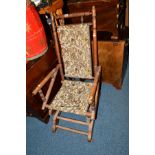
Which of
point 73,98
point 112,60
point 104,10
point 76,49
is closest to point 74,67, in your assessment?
point 76,49

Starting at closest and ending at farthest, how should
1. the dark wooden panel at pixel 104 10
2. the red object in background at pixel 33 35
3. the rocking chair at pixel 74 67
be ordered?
1. the red object in background at pixel 33 35
2. the rocking chair at pixel 74 67
3. the dark wooden panel at pixel 104 10

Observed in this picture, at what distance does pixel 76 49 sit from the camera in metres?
1.62

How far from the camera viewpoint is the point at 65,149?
5.37 ft

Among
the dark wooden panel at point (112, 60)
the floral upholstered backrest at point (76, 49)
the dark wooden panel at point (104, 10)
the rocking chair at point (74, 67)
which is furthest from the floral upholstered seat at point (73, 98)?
the dark wooden panel at point (104, 10)

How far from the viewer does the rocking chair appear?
148cm

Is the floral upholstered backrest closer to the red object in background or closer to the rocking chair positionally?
the rocking chair

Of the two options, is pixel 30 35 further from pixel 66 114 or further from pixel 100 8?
pixel 66 114

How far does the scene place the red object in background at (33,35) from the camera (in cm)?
137

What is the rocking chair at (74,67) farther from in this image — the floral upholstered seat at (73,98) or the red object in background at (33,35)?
the red object in background at (33,35)

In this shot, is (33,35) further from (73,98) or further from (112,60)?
(112,60)

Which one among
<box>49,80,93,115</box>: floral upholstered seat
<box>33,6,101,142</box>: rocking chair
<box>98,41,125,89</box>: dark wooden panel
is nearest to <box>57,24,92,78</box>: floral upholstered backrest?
<box>33,6,101,142</box>: rocking chair

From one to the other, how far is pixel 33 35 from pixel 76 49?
1.47 ft
